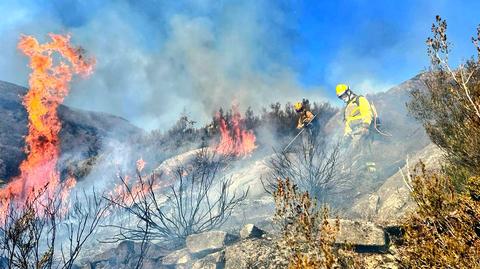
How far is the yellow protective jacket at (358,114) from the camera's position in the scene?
11.9 m

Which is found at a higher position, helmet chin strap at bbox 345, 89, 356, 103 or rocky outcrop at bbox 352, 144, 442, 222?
helmet chin strap at bbox 345, 89, 356, 103

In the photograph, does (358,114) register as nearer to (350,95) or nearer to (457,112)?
(350,95)

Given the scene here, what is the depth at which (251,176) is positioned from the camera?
47.9 ft

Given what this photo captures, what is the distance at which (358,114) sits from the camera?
12383 millimetres

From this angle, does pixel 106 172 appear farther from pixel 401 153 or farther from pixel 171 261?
pixel 401 153

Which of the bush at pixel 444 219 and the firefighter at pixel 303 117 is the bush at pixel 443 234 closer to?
the bush at pixel 444 219

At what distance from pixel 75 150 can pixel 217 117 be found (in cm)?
879

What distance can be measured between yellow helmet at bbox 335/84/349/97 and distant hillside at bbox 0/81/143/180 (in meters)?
15.2

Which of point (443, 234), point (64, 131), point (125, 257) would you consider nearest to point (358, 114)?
point (125, 257)

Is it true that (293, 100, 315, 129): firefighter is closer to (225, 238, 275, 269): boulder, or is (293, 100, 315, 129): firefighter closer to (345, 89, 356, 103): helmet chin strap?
(345, 89, 356, 103): helmet chin strap

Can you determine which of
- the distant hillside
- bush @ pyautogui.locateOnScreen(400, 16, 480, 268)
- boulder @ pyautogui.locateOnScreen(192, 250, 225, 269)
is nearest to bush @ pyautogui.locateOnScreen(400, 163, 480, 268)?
bush @ pyautogui.locateOnScreen(400, 16, 480, 268)

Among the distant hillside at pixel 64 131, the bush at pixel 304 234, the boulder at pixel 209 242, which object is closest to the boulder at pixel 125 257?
the boulder at pixel 209 242

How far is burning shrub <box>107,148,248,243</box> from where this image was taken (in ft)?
25.3

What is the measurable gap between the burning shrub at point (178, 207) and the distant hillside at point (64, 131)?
8.36m
